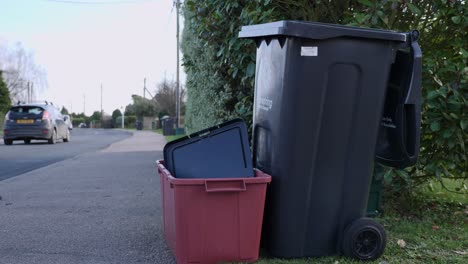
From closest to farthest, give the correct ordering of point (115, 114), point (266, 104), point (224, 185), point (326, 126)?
point (224, 185)
point (326, 126)
point (266, 104)
point (115, 114)

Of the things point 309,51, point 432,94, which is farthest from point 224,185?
point 432,94

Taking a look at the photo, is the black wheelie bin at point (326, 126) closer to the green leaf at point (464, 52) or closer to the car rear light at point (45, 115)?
the green leaf at point (464, 52)

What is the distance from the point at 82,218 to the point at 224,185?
2.57m

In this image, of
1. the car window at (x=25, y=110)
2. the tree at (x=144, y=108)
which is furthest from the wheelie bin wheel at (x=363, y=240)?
the tree at (x=144, y=108)

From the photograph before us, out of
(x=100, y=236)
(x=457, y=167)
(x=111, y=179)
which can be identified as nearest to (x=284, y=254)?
(x=100, y=236)

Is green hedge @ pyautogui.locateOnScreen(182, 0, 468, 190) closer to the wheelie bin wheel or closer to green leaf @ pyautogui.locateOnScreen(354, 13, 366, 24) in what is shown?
green leaf @ pyautogui.locateOnScreen(354, 13, 366, 24)

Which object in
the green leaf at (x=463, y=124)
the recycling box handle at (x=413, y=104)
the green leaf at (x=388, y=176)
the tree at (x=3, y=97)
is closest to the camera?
→ the recycling box handle at (x=413, y=104)

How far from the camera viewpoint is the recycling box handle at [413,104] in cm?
360

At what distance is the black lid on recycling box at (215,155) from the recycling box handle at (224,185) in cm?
29

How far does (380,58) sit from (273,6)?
Result: 5.70 feet

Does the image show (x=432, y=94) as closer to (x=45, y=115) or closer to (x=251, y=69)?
(x=251, y=69)

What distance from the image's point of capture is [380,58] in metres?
3.65

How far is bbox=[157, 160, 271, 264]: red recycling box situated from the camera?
11.0 feet

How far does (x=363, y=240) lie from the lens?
12.1ft
